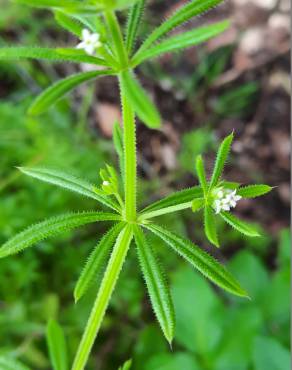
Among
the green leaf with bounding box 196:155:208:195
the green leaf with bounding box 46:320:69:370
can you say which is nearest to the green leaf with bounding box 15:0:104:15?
the green leaf with bounding box 196:155:208:195

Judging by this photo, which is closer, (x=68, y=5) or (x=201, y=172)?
(x=68, y=5)

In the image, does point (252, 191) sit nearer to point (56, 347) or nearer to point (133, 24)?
point (133, 24)

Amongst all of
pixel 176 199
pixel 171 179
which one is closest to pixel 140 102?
pixel 176 199

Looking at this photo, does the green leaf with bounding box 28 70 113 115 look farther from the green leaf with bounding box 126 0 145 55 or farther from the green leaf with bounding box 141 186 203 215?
the green leaf with bounding box 141 186 203 215

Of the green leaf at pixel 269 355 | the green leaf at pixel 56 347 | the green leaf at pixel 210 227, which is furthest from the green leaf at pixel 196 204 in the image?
the green leaf at pixel 269 355

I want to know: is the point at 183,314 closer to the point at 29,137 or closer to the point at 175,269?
the point at 175,269

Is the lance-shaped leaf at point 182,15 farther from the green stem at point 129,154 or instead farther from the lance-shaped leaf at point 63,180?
the lance-shaped leaf at point 63,180
